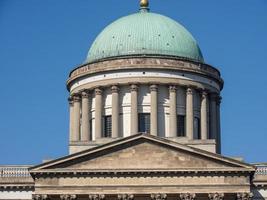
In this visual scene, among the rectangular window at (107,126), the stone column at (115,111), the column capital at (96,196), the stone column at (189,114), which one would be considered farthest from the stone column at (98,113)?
the column capital at (96,196)

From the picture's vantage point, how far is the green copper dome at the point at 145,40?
95.1 meters

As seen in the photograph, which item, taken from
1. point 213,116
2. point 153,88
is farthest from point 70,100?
point 213,116

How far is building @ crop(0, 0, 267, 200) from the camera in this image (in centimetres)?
7800

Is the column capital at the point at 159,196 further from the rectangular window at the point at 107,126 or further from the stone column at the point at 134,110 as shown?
the rectangular window at the point at 107,126

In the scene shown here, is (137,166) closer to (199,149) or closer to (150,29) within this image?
(199,149)

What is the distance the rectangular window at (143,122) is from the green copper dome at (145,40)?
6.18m

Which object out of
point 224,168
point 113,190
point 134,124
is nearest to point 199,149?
point 224,168

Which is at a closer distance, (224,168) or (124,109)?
(224,168)

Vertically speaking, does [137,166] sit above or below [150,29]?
below

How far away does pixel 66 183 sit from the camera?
78375 millimetres

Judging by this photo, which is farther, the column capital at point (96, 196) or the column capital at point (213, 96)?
the column capital at point (213, 96)

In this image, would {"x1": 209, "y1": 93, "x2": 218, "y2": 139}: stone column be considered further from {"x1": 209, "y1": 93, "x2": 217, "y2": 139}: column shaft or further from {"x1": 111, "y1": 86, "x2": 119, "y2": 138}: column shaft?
{"x1": 111, "y1": 86, "x2": 119, "y2": 138}: column shaft

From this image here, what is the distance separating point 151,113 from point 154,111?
36cm

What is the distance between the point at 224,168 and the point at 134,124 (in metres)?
15.2
